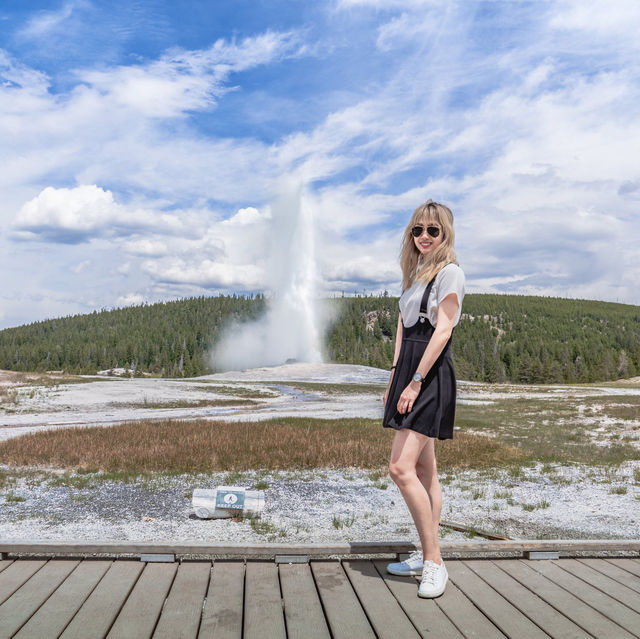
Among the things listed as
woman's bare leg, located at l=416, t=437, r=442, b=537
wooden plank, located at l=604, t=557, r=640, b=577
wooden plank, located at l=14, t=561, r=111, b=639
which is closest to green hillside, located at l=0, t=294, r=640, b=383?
wooden plank, located at l=604, t=557, r=640, b=577

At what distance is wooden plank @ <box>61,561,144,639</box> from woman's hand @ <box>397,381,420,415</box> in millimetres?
2496

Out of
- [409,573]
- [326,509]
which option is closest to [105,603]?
[409,573]

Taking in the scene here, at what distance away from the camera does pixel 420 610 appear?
12.9 ft

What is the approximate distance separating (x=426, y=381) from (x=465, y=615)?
1663 mm

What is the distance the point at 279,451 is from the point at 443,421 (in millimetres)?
12104

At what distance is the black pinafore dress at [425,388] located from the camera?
169 inches

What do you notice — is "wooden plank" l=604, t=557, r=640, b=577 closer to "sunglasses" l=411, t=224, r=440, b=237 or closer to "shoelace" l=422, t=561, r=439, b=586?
"shoelace" l=422, t=561, r=439, b=586

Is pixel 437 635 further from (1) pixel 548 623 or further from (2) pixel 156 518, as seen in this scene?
(2) pixel 156 518

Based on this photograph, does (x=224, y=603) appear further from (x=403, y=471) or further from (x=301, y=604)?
(x=403, y=471)

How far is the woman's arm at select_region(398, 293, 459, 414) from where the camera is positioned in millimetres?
4176

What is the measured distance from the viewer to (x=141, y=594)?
4.12 m

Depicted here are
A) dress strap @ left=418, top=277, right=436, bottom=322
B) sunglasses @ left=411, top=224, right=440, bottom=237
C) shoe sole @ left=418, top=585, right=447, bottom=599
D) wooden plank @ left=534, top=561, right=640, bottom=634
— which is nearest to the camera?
wooden plank @ left=534, top=561, right=640, bottom=634

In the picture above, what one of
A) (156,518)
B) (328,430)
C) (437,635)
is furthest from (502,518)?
(328,430)

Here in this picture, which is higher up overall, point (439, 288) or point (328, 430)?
point (439, 288)
